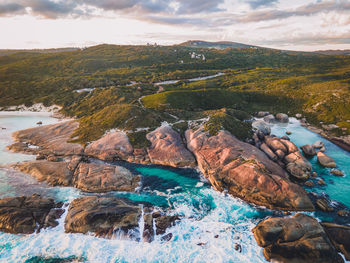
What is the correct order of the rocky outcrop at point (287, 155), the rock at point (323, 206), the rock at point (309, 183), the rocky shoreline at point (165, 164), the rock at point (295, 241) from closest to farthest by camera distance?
the rock at point (295, 241) → the rocky shoreline at point (165, 164) → the rock at point (323, 206) → the rock at point (309, 183) → the rocky outcrop at point (287, 155)

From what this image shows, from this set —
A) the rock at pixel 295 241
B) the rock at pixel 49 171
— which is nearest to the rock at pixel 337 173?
→ the rock at pixel 295 241

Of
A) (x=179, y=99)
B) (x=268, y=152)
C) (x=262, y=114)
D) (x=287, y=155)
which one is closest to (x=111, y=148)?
(x=268, y=152)

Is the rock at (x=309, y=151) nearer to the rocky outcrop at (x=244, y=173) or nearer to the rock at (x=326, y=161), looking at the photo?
the rock at (x=326, y=161)

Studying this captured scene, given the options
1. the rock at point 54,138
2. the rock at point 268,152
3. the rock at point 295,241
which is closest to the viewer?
the rock at point 295,241

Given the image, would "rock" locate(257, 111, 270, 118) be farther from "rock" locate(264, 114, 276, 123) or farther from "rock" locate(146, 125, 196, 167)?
"rock" locate(146, 125, 196, 167)

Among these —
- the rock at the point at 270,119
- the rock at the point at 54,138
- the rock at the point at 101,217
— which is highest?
the rock at the point at 101,217

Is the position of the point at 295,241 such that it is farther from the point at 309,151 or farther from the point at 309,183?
the point at 309,151

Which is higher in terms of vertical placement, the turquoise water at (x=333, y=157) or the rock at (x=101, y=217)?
the rock at (x=101, y=217)

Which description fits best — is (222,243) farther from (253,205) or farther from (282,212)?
(282,212)
